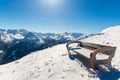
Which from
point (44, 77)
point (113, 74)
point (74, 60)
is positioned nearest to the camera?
point (113, 74)

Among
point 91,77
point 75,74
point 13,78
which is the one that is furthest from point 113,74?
point 13,78

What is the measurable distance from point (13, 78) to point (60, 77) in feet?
12.7

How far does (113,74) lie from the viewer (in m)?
9.04

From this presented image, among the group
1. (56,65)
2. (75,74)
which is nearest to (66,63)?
(56,65)

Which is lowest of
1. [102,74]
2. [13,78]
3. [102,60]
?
[13,78]

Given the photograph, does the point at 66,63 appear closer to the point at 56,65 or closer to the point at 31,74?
the point at 56,65

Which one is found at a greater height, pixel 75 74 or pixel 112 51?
pixel 112 51

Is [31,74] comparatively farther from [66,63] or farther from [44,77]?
[66,63]

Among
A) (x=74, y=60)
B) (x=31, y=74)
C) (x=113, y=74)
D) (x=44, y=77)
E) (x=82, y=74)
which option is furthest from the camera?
(x=74, y=60)

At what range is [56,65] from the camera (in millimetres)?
11664

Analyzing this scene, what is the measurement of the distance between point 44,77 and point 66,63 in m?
2.10

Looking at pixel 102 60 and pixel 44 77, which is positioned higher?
pixel 102 60

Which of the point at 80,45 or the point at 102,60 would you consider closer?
the point at 102,60

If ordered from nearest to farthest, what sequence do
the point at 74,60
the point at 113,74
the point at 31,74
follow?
the point at 113,74
the point at 31,74
the point at 74,60
